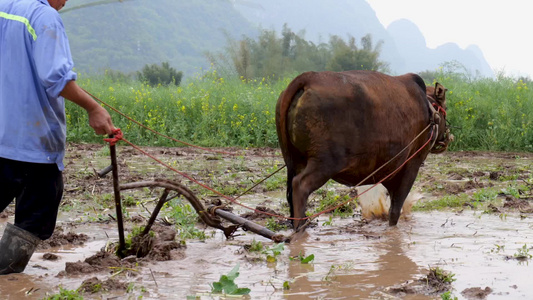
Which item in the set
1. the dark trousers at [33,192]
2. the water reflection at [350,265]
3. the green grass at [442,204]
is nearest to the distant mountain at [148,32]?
the green grass at [442,204]

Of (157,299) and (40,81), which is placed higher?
(40,81)

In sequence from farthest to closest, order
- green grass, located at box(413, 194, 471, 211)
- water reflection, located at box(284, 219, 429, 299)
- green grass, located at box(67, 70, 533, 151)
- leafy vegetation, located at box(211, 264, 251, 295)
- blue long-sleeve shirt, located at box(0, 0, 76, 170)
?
1. green grass, located at box(67, 70, 533, 151)
2. green grass, located at box(413, 194, 471, 211)
3. water reflection, located at box(284, 219, 429, 299)
4. blue long-sleeve shirt, located at box(0, 0, 76, 170)
5. leafy vegetation, located at box(211, 264, 251, 295)

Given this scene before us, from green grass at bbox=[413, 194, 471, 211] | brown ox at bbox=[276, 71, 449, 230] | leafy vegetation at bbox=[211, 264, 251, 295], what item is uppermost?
brown ox at bbox=[276, 71, 449, 230]

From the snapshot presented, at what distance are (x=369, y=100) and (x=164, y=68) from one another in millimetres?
28821

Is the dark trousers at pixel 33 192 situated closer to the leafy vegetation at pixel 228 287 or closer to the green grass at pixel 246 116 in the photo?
the leafy vegetation at pixel 228 287

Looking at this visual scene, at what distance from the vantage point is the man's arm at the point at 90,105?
3766 mm

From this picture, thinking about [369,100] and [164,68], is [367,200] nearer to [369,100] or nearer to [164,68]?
[369,100]

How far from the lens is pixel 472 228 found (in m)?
5.98

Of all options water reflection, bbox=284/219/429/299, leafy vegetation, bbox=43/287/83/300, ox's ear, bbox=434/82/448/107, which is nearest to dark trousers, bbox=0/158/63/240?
leafy vegetation, bbox=43/287/83/300

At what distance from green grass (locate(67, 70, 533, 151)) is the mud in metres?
4.55

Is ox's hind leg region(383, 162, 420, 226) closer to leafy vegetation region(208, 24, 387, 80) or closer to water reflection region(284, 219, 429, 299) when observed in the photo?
water reflection region(284, 219, 429, 299)

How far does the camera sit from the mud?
3.90m

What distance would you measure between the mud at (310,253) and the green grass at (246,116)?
455cm

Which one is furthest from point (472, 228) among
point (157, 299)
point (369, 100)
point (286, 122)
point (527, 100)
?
point (527, 100)
